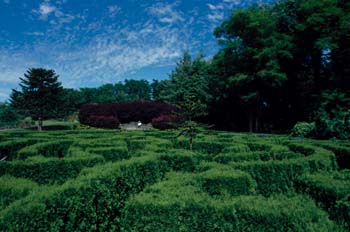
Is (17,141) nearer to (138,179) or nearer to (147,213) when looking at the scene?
(138,179)

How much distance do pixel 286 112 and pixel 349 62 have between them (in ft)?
31.6

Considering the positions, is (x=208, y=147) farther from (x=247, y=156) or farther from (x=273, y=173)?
(x=273, y=173)

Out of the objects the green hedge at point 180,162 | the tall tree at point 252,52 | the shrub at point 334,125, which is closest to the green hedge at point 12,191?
the green hedge at point 180,162

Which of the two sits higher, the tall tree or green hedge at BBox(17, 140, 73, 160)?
the tall tree

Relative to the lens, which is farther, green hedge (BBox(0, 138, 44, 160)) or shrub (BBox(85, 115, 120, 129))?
shrub (BBox(85, 115, 120, 129))

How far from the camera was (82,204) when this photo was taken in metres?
4.20

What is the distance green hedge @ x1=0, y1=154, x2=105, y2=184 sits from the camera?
582cm

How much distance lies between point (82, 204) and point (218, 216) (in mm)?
2416

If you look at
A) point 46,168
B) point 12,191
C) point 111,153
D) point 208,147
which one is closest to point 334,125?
point 208,147

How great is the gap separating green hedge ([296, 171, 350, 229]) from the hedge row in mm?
452

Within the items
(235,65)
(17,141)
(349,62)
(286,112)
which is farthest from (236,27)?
(17,141)

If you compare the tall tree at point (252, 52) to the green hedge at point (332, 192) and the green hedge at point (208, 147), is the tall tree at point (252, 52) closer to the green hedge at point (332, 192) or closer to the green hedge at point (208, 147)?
the green hedge at point (208, 147)

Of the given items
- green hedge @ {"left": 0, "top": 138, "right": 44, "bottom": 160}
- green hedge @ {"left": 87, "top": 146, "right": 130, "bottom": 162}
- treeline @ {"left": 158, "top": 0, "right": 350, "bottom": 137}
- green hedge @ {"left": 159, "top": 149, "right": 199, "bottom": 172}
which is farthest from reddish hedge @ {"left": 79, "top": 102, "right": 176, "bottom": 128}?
green hedge @ {"left": 159, "top": 149, "right": 199, "bottom": 172}

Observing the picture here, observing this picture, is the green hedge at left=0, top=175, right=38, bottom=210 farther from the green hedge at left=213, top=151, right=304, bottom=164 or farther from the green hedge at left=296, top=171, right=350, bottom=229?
the green hedge at left=296, top=171, right=350, bottom=229
